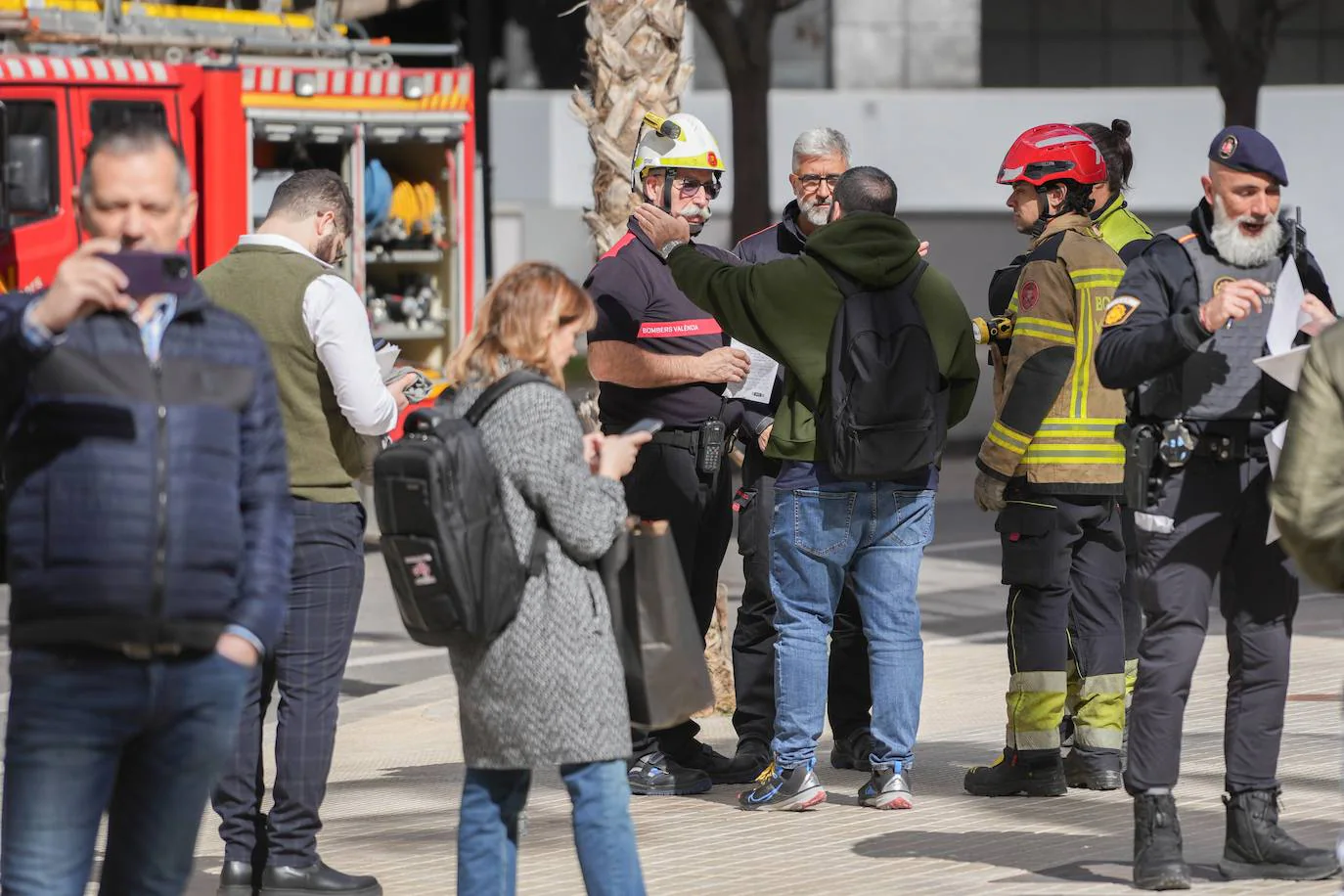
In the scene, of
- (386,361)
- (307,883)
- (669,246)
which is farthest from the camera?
(669,246)

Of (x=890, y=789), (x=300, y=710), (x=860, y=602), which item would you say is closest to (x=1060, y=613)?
(x=860, y=602)

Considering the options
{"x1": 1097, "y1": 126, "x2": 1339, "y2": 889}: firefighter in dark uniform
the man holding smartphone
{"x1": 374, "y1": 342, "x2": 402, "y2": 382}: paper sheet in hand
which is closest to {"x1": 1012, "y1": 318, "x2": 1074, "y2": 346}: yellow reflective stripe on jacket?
{"x1": 1097, "y1": 126, "x2": 1339, "y2": 889}: firefighter in dark uniform

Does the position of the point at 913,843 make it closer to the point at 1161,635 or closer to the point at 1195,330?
the point at 1161,635

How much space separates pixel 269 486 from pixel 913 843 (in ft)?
9.73

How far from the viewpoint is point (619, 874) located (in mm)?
4727

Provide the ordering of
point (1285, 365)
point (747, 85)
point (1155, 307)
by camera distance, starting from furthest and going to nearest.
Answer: point (747, 85), point (1155, 307), point (1285, 365)

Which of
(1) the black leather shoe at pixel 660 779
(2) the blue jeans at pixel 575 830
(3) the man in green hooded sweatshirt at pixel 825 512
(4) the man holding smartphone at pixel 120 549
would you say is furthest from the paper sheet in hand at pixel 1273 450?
(4) the man holding smartphone at pixel 120 549

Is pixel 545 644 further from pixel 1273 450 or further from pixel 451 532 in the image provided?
pixel 1273 450

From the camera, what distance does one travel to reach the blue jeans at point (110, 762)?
3.72 m

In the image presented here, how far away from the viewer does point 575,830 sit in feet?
15.8

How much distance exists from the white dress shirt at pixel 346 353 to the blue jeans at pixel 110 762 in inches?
76.3

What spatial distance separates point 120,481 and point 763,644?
164 inches

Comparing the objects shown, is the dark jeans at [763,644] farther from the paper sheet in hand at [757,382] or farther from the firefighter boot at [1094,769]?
the firefighter boot at [1094,769]

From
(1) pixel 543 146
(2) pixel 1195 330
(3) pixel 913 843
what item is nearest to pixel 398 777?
(3) pixel 913 843
